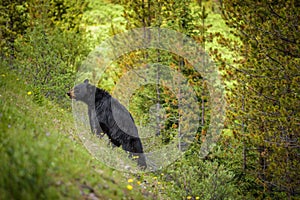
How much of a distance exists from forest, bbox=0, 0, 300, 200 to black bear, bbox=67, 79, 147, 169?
0.45m

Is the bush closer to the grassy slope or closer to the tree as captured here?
the tree

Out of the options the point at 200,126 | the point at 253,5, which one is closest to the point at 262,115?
the point at 253,5

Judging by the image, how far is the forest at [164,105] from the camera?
15.0ft

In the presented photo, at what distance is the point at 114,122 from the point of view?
903cm

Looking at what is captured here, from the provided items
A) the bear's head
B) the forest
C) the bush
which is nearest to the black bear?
the bear's head

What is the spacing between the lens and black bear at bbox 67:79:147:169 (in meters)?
8.77

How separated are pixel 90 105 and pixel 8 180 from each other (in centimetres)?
648

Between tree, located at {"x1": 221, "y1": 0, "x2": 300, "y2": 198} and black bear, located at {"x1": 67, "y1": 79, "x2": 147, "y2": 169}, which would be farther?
tree, located at {"x1": 221, "y1": 0, "x2": 300, "y2": 198}

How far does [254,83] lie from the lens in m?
11.6

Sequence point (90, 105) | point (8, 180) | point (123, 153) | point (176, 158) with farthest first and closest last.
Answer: point (176, 158)
point (90, 105)
point (123, 153)
point (8, 180)

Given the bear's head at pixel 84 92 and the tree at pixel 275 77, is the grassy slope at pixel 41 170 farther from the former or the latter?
the tree at pixel 275 77

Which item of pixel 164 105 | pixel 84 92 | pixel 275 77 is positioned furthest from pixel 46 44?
pixel 275 77

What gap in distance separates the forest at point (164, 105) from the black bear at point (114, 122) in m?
0.45

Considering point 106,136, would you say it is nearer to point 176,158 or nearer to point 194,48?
point 176,158
